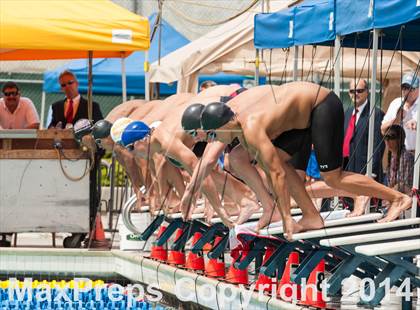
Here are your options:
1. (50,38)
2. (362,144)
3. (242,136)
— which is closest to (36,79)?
(50,38)

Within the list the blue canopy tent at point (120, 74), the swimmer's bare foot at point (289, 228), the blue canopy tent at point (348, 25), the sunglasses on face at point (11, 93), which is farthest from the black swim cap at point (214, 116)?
the blue canopy tent at point (120, 74)

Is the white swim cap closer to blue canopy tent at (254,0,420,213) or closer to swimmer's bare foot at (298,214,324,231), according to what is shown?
blue canopy tent at (254,0,420,213)

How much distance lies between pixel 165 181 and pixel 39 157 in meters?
2.50

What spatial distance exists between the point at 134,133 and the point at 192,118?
2129 mm

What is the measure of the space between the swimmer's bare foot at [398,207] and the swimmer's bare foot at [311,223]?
466 mm

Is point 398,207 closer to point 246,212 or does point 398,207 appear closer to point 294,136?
point 294,136

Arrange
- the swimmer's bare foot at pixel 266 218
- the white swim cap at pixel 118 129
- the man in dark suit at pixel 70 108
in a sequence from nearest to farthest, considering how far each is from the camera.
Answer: the swimmer's bare foot at pixel 266 218, the white swim cap at pixel 118 129, the man in dark suit at pixel 70 108

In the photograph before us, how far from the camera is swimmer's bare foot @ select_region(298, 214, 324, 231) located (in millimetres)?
8523

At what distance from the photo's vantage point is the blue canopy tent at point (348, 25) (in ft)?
30.3

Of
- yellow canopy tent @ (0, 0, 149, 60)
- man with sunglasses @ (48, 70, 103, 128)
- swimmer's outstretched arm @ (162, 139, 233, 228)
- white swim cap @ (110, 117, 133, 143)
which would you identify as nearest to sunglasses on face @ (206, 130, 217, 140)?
swimmer's outstretched arm @ (162, 139, 233, 228)

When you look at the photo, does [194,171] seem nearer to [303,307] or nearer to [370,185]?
[370,185]

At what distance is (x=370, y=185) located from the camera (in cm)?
861

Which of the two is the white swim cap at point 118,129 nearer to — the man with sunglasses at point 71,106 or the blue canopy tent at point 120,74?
the man with sunglasses at point 71,106

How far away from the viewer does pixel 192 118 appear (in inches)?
353
